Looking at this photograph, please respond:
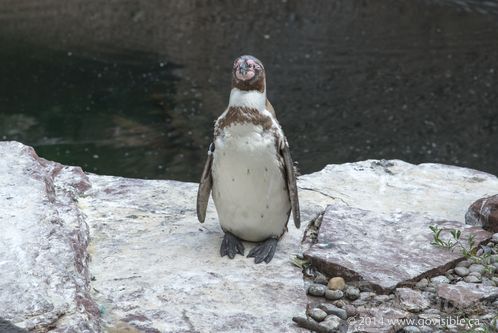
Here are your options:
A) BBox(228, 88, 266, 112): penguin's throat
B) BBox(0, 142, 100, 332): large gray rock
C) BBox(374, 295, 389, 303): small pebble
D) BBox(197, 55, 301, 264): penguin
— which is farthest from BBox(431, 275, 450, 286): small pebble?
BBox(0, 142, 100, 332): large gray rock

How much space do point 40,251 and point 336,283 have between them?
1.14m

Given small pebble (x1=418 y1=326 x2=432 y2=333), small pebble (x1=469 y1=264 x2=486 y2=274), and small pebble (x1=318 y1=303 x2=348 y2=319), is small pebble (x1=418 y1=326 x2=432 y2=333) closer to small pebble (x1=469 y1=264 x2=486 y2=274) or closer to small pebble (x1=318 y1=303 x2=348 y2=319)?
small pebble (x1=318 y1=303 x2=348 y2=319)

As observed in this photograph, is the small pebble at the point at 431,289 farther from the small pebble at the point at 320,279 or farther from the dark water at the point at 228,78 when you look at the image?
the dark water at the point at 228,78

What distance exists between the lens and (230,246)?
11.9 ft

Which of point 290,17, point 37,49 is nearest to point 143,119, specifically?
point 37,49

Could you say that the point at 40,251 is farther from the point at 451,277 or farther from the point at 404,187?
the point at 404,187

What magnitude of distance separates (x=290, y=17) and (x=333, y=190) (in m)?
7.12

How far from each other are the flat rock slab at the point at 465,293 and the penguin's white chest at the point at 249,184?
0.75 metres

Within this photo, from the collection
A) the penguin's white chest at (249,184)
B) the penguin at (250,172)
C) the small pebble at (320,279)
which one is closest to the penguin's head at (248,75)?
the penguin at (250,172)

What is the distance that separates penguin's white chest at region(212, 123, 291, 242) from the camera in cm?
342

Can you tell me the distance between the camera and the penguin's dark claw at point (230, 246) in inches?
141

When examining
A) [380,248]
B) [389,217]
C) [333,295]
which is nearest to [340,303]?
[333,295]

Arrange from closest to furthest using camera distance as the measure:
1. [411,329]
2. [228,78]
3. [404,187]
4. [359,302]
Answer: [411,329], [359,302], [404,187], [228,78]

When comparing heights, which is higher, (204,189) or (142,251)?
(204,189)
